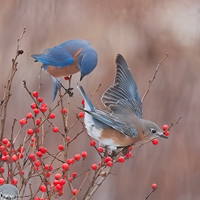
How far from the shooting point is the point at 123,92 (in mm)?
828

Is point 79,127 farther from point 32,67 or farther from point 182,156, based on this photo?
point 182,156

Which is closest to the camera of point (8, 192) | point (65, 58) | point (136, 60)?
point (8, 192)

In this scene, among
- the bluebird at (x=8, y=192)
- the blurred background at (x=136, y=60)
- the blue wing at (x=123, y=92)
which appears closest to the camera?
the bluebird at (x=8, y=192)

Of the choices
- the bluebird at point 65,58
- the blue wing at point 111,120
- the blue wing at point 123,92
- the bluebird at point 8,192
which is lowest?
the bluebird at point 8,192

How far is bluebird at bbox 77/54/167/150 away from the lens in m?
0.71

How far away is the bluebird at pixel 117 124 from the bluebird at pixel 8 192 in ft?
0.60

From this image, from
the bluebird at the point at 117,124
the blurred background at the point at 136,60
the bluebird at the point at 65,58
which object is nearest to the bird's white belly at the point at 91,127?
the bluebird at the point at 117,124

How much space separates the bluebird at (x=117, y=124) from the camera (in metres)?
0.71

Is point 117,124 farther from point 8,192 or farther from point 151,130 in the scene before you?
point 8,192

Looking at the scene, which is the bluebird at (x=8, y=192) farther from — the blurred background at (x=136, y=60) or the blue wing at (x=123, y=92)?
the blurred background at (x=136, y=60)

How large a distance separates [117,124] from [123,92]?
0.12m

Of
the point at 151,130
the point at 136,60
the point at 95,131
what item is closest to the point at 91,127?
the point at 95,131

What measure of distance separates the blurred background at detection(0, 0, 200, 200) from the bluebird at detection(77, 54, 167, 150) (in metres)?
0.77

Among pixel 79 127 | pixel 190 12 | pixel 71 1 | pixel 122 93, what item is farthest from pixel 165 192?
pixel 122 93
